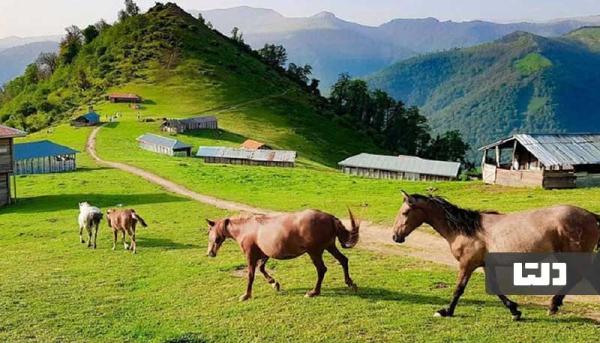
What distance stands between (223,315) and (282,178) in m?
33.7

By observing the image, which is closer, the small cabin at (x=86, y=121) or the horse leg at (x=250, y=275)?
the horse leg at (x=250, y=275)

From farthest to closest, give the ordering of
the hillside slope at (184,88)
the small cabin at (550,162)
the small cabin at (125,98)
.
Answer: the small cabin at (125,98) < the hillside slope at (184,88) < the small cabin at (550,162)

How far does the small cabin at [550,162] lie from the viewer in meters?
38.2

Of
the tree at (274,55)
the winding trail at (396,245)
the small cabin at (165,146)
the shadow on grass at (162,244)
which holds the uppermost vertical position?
the tree at (274,55)

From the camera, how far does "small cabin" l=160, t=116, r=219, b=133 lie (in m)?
80.2

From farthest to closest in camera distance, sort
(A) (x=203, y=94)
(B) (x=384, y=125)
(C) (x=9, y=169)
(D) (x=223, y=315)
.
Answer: (B) (x=384, y=125)
(A) (x=203, y=94)
(C) (x=9, y=169)
(D) (x=223, y=315)

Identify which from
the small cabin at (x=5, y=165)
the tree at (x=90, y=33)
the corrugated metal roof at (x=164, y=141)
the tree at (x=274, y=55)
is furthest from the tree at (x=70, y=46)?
the small cabin at (x=5, y=165)

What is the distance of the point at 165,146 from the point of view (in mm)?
67062

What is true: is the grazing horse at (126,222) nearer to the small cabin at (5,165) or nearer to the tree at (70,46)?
the small cabin at (5,165)

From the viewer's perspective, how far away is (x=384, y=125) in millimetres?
127938

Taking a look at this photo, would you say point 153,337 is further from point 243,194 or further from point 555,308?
point 243,194

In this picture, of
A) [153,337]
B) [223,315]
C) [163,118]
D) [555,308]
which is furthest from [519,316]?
[163,118]

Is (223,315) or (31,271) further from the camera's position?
(31,271)

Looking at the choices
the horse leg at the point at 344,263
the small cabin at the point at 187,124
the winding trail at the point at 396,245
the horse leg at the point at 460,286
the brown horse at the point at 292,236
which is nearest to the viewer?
the horse leg at the point at 460,286
